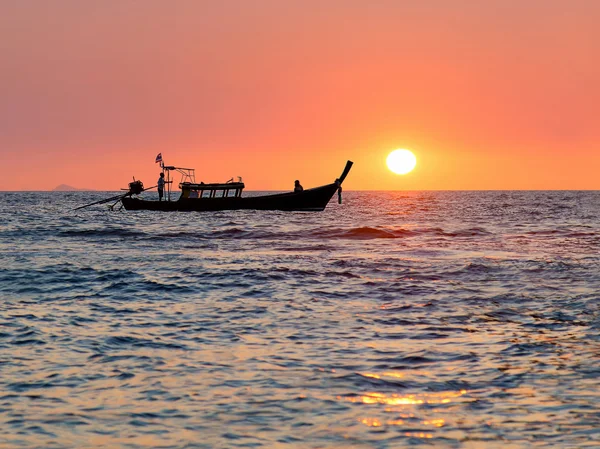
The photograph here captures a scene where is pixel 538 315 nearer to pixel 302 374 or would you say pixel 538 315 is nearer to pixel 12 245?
pixel 302 374

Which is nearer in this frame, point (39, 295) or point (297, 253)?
point (39, 295)

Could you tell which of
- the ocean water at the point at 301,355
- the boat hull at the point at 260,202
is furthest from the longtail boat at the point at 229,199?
the ocean water at the point at 301,355

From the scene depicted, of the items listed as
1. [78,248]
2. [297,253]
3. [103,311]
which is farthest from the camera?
[78,248]

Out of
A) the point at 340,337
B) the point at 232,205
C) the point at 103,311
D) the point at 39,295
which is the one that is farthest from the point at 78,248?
the point at 232,205

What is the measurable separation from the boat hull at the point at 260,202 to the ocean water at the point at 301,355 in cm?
3401

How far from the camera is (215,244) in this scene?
32.0m

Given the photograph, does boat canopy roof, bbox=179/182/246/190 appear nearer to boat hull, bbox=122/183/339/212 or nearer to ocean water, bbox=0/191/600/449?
boat hull, bbox=122/183/339/212

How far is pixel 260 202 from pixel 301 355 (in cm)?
4907

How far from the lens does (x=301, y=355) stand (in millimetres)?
10156

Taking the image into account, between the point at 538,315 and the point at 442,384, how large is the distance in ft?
18.7

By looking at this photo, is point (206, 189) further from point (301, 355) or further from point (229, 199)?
point (301, 355)

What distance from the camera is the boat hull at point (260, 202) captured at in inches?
2245

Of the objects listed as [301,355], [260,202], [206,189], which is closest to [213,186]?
[206,189]

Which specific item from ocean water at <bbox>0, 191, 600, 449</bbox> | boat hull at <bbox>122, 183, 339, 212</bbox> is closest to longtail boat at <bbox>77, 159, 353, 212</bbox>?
boat hull at <bbox>122, 183, 339, 212</bbox>
